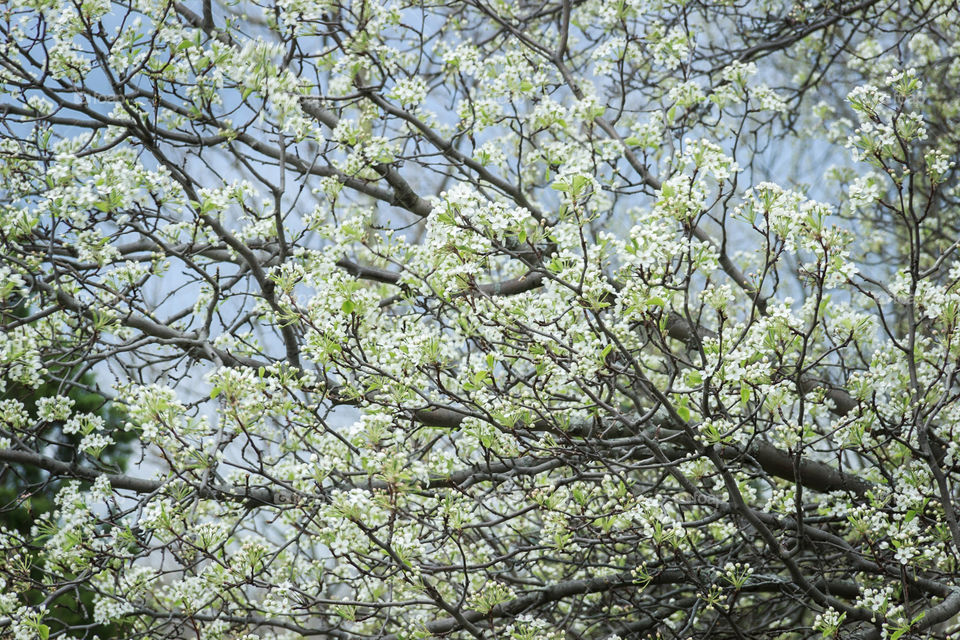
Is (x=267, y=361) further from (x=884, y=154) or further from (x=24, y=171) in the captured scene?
(x=884, y=154)

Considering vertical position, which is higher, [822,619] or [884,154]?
[884,154]

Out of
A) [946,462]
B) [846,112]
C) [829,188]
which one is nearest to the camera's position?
[946,462]

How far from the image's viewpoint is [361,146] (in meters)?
5.09

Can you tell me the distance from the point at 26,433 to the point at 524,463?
9.37 feet

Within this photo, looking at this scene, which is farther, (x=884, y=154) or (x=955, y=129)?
(x=955, y=129)

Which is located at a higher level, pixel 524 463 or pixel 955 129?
pixel 955 129

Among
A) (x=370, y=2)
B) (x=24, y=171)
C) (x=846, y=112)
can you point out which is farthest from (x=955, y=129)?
(x=24, y=171)

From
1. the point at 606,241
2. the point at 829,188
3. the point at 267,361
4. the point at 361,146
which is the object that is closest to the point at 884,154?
the point at 606,241

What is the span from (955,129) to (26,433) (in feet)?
25.0

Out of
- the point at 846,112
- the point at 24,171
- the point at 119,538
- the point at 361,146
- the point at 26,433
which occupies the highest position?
the point at 846,112

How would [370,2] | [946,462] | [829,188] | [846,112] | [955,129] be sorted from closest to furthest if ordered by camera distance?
[946,462]
[370,2]
[955,129]
[829,188]
[846,112]

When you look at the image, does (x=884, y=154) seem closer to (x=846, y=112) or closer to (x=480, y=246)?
(x=480, y=246)

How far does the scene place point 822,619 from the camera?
3.49m

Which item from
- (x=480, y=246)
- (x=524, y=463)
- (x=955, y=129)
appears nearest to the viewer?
(x=480, y=246)
